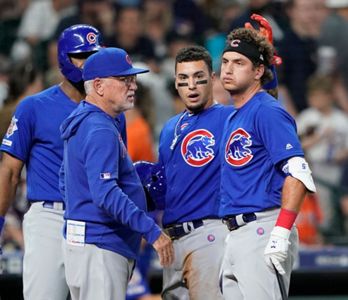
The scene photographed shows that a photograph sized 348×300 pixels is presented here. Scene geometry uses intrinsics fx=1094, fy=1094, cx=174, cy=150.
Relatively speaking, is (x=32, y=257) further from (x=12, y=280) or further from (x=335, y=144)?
(x=335, y=144)

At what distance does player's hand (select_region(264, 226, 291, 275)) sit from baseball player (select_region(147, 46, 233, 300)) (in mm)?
749

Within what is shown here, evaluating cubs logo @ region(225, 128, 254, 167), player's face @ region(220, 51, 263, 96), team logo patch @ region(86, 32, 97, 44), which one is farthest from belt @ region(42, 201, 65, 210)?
player's face @ region(220, 51, 263, 96)

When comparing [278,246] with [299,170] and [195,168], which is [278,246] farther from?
[195,168]

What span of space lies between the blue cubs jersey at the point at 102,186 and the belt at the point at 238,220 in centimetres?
48

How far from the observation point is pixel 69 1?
1323cm

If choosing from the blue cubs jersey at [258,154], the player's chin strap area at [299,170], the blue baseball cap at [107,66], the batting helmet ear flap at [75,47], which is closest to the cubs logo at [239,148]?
the blue cubs jersey at [258,154]

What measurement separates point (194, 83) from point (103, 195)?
1.11 m

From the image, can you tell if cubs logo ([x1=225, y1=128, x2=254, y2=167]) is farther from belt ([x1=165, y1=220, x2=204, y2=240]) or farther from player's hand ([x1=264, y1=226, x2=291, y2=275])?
belt ([x1=165, y1=220, x2=204, y2=240])

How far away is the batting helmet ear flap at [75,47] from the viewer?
658 cm

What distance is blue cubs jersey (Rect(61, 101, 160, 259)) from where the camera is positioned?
567 cm

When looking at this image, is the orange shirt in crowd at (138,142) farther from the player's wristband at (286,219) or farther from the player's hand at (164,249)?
the player's wristband at (286,219)

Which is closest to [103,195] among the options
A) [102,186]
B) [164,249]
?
[102,186]

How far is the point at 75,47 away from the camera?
6574mm

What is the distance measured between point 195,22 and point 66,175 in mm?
7644
